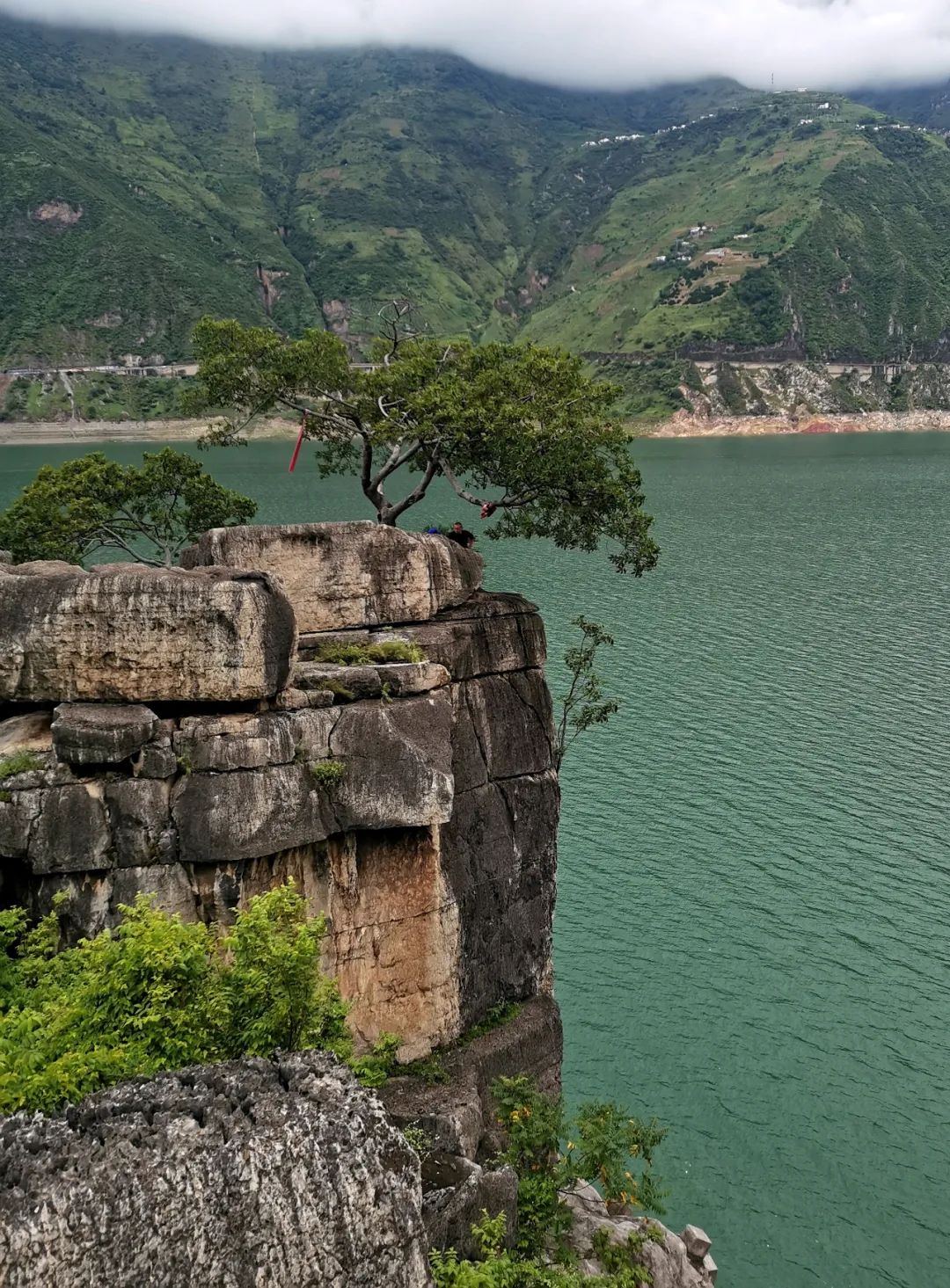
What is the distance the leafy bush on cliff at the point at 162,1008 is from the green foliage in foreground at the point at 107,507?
19.8m

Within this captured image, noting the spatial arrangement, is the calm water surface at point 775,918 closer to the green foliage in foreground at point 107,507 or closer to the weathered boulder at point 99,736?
the weathered boulder at point 99,736

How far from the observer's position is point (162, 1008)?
11.2 metres

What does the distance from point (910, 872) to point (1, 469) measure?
146 m

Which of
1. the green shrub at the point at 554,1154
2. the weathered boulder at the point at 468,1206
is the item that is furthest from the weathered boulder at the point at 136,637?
the green shrub at the point at 554,1154

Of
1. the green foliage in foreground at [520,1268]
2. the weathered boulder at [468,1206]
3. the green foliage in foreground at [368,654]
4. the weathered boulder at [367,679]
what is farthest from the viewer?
the green foliage in foreground at [368,654]

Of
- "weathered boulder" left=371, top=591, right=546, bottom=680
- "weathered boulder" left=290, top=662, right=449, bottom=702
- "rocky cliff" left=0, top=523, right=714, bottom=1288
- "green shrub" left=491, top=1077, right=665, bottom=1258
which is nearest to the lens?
"rocky cliff" left=0, top=523, right=714, bottom=1288

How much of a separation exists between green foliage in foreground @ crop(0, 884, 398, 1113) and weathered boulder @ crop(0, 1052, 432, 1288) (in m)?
1.24

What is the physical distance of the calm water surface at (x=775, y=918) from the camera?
69.6ft

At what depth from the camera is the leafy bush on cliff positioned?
33.5ft

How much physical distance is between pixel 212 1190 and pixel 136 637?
30.2ft

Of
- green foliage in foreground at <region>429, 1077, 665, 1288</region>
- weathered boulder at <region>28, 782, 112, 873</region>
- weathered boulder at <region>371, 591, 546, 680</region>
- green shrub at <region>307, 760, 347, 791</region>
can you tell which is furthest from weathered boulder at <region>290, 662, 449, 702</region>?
green foliage in foreground at <region>429, 1077, 665, 1288</region>

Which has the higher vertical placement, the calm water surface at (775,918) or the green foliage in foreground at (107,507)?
the green foliage in foreground at (107,507)

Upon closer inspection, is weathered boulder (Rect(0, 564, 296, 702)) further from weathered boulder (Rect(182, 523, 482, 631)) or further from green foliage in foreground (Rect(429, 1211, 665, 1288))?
green foliage in foreground (Rect(429, 1211, 665, 1288))

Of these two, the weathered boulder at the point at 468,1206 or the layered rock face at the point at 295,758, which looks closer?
the weathered boulder at the point at 468,1206
